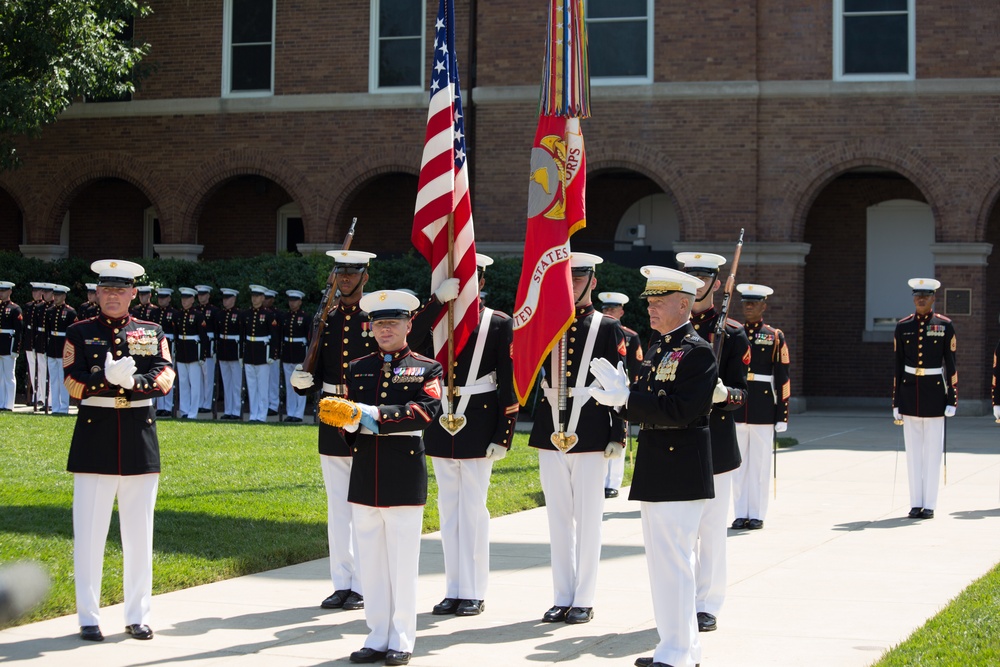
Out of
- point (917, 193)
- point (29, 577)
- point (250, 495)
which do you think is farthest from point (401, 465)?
point (917, 193)

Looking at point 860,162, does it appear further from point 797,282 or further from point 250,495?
point 250,495

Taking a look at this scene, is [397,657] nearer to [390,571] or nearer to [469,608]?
[390,571]

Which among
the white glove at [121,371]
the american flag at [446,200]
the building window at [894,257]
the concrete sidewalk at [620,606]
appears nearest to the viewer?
the concrete sidewalk at [620,606]

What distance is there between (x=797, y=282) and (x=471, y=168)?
21.4 feet

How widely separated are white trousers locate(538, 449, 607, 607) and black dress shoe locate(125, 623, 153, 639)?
244cm

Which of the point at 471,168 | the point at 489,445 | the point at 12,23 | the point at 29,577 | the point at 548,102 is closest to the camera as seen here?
the point at 29,577

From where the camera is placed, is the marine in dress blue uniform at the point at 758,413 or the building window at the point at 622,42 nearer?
the marine in dress blue uniform at the point at 758,413

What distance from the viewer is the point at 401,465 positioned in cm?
689

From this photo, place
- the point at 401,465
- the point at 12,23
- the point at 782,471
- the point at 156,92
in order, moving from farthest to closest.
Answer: the point at 156,92 → the point at 12,23 → the point at 782,471 → the point at 401,465

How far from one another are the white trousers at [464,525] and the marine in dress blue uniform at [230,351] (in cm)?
1372

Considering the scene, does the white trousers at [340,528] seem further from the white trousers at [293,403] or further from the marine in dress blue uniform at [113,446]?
the white trousers at [293,403]

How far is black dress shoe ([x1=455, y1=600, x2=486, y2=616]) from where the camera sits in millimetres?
8023

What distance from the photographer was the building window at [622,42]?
78.4ft

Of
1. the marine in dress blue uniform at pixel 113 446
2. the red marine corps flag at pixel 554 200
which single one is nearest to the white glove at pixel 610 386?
the red marine corps flag at pixel 554 200
